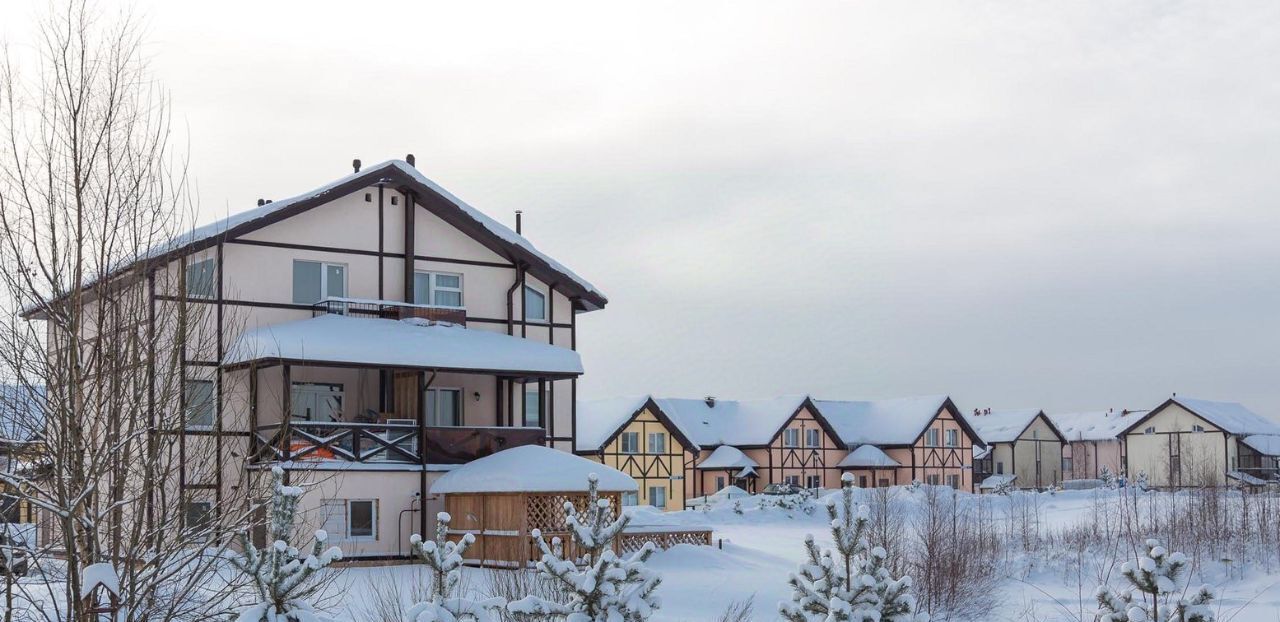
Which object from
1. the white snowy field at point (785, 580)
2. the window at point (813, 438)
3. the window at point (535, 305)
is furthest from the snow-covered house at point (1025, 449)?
the window at point (535, 305)

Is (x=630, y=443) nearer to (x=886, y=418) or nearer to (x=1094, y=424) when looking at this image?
(x=886, y=418)

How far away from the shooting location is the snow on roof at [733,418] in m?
64.8

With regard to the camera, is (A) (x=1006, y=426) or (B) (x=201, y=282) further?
(A) (x=1006, y=426)

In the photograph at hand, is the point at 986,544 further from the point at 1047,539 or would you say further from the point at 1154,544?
the point at 1154,544

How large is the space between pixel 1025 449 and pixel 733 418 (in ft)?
83.1

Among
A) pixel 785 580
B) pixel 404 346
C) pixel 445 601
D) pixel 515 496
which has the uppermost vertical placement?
pixel 404 346

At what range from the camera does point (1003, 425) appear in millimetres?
84875

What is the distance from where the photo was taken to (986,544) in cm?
2961

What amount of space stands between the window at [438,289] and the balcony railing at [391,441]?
3.57 m

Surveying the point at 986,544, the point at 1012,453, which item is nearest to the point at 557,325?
the point at 986,544

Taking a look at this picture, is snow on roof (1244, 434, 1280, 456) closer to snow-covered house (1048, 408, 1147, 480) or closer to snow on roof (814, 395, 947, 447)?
snow-covered house (1048, 408, 1147, 480)

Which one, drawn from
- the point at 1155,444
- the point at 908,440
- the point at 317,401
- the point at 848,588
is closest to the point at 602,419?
the point at 908,440

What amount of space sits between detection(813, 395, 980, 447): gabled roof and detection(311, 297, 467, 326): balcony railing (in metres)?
38.9

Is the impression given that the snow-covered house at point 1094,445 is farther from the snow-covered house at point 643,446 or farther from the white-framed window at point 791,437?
the snow-covered house at point 643,446
